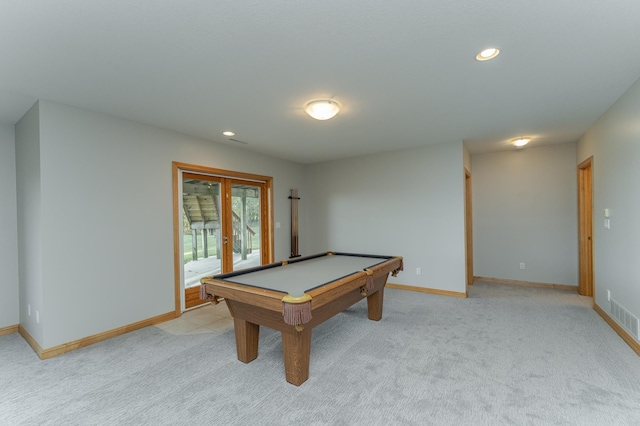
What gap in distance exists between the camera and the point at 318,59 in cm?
207

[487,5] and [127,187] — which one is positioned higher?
[487,5]

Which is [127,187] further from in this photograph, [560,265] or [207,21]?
[560,265]

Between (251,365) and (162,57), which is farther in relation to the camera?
(251,365)

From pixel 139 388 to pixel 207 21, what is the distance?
2.63 meters

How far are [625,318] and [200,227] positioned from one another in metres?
5.11

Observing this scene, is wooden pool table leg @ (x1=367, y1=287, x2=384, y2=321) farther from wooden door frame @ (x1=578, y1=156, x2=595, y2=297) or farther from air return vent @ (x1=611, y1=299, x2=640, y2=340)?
wooden door frame @ (x1=578, y1=156, x2=595, y2=297)

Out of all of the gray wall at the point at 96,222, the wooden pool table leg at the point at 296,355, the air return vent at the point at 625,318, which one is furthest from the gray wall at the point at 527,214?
the gray wall at the point at 96,222

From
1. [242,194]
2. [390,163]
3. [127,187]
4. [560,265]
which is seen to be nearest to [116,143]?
[127,187]

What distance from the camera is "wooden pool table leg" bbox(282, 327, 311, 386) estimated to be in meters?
2.18

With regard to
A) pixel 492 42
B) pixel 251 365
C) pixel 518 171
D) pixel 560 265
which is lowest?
pixel 251 365

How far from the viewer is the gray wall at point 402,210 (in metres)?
4.47

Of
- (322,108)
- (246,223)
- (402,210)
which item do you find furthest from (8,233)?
(402,210)

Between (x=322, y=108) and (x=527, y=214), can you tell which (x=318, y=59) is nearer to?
(x=322, y=108)

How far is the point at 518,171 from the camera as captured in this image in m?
5.06
